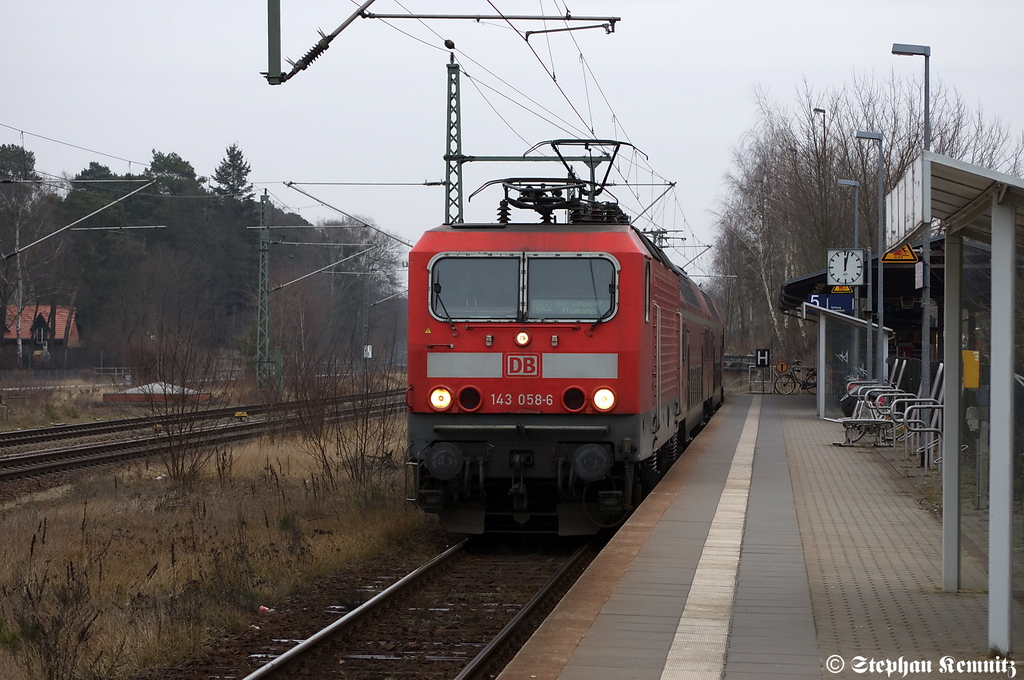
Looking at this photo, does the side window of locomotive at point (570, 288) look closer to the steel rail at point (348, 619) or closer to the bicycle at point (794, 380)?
the steel rail at point (348, 619)

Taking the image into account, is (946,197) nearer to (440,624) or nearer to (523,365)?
(440,624)

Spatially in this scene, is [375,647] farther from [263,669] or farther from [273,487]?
[273,487]

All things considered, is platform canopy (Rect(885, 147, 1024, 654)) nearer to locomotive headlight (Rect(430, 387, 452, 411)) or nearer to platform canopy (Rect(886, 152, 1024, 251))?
platform canopy (Rect(886, 152, 1024, 251))

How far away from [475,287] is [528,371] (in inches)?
39.0

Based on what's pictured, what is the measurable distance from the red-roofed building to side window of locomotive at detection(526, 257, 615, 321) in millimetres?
53890

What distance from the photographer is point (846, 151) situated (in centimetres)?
3869

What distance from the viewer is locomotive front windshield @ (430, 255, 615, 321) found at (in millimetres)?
10422

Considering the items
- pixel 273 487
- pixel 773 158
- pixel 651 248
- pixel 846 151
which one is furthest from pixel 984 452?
pixel 773 158

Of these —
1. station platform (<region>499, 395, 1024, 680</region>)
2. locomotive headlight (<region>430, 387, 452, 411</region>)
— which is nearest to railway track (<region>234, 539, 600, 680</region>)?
station platform (<region>499, 395, 1024, 680</region>)

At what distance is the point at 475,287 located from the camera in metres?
10.6

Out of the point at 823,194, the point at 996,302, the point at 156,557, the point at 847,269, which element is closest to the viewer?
the point at 996,302

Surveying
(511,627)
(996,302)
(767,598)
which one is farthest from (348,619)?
(996,302)

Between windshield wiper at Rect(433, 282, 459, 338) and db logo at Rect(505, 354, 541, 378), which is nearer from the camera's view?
db logo at Rect(505, 354, 541, 378)

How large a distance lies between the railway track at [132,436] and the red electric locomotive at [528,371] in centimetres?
572
